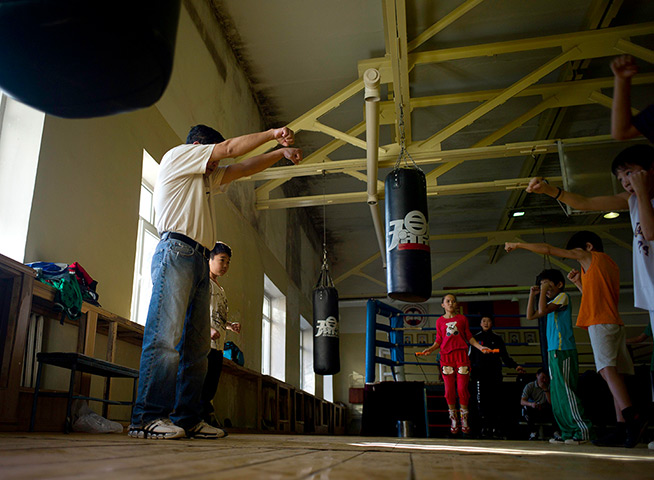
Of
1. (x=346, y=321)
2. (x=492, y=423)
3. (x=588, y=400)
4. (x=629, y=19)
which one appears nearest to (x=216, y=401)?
(x=492, y=423)

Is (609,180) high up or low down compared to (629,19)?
down

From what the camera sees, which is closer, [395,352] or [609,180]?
[609,180]

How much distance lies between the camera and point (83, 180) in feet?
13.3

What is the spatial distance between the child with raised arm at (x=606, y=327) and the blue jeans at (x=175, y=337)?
2.20 metres

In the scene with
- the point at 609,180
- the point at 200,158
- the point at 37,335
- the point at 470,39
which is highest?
the point at 470,39

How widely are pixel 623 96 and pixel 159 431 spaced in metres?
2.23

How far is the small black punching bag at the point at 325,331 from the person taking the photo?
7.55 meters

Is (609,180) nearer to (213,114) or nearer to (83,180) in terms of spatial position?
(213,114)

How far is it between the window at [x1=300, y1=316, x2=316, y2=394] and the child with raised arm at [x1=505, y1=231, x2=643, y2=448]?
898 centimetres

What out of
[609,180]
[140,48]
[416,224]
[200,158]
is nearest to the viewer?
[140,48]

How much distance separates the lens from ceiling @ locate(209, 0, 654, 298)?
637cm

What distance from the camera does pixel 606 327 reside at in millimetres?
3244

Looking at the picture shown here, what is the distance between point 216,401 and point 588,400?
13.5 ft

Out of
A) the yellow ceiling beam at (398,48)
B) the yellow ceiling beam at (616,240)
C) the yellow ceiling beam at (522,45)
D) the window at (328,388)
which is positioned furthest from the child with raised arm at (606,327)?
the window at (328,388)
